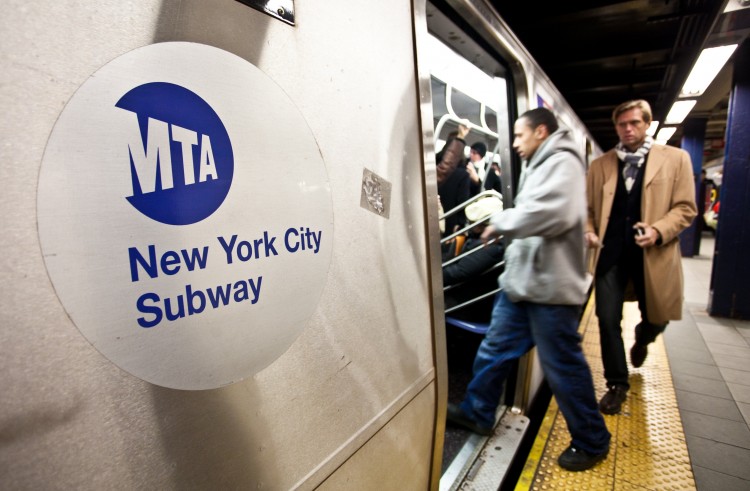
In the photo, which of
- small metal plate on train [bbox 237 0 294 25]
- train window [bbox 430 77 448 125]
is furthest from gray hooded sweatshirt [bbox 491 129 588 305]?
train window [bbox 430 77 448 125]

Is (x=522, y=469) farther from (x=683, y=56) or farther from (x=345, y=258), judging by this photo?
(x=683, y=56)

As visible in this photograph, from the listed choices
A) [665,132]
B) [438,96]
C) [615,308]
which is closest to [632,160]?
[615,308]

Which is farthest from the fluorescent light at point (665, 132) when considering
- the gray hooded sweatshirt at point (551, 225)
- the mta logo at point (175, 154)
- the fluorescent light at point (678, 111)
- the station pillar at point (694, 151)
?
the mta logo at point (175, 154)

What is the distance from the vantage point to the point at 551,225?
163cm

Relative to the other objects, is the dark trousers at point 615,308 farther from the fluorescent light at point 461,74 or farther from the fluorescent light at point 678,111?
the fluorescent light at point 678,111

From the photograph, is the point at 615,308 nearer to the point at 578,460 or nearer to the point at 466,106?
the point at 578,460

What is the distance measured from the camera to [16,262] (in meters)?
0.42

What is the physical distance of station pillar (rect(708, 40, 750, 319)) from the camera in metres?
4.08

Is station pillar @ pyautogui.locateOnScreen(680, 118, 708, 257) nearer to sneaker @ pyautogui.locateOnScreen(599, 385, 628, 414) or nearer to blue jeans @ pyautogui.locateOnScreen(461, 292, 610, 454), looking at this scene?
sneaker @ pyautogui.locateOnScreen(599, 385, 628, 414)

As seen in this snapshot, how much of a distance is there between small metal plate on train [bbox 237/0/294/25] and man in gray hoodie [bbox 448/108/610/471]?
125cm

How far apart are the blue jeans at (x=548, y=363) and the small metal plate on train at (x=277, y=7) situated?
1.60 metres

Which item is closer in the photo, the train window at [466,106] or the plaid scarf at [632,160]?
the plaid scarf at [632,160]

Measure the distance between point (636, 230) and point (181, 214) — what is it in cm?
Result: 261

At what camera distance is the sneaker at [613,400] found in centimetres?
239
